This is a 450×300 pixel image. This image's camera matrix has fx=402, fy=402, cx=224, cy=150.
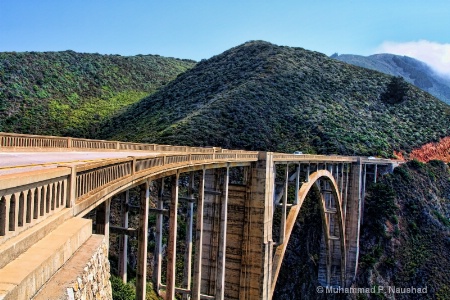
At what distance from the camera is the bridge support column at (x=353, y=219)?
122ft

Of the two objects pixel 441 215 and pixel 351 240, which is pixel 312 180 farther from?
pixel 441 215

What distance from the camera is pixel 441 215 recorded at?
142ft

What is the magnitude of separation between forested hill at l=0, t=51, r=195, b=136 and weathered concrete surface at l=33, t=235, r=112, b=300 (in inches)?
2089

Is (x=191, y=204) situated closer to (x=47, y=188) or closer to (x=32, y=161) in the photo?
(x=32, y=161)

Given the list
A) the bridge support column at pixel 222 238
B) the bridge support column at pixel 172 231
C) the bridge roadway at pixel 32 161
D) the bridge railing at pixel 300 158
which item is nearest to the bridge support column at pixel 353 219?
the bridge railing at pixel 300 158

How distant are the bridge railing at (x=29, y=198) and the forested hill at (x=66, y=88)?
174 ft

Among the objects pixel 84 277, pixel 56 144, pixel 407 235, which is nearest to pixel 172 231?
pixel 56 144

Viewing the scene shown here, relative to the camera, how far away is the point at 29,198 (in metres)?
4.28

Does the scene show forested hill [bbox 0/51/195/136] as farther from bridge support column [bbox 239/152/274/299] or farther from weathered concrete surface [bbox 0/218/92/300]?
weathered concrete surface [bbox 0/218/92/300]

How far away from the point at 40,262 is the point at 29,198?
0.84 m

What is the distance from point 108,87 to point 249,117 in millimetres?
38765

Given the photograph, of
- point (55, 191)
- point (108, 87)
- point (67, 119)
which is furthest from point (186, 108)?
point (55, 191)

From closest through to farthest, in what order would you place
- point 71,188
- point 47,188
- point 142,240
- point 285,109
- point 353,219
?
point 47,188
point 71,188
point 142,240
point 353,219
point 285,109

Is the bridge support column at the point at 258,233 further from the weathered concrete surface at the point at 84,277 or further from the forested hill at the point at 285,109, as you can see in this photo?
the forested hill at the point at 285,109
